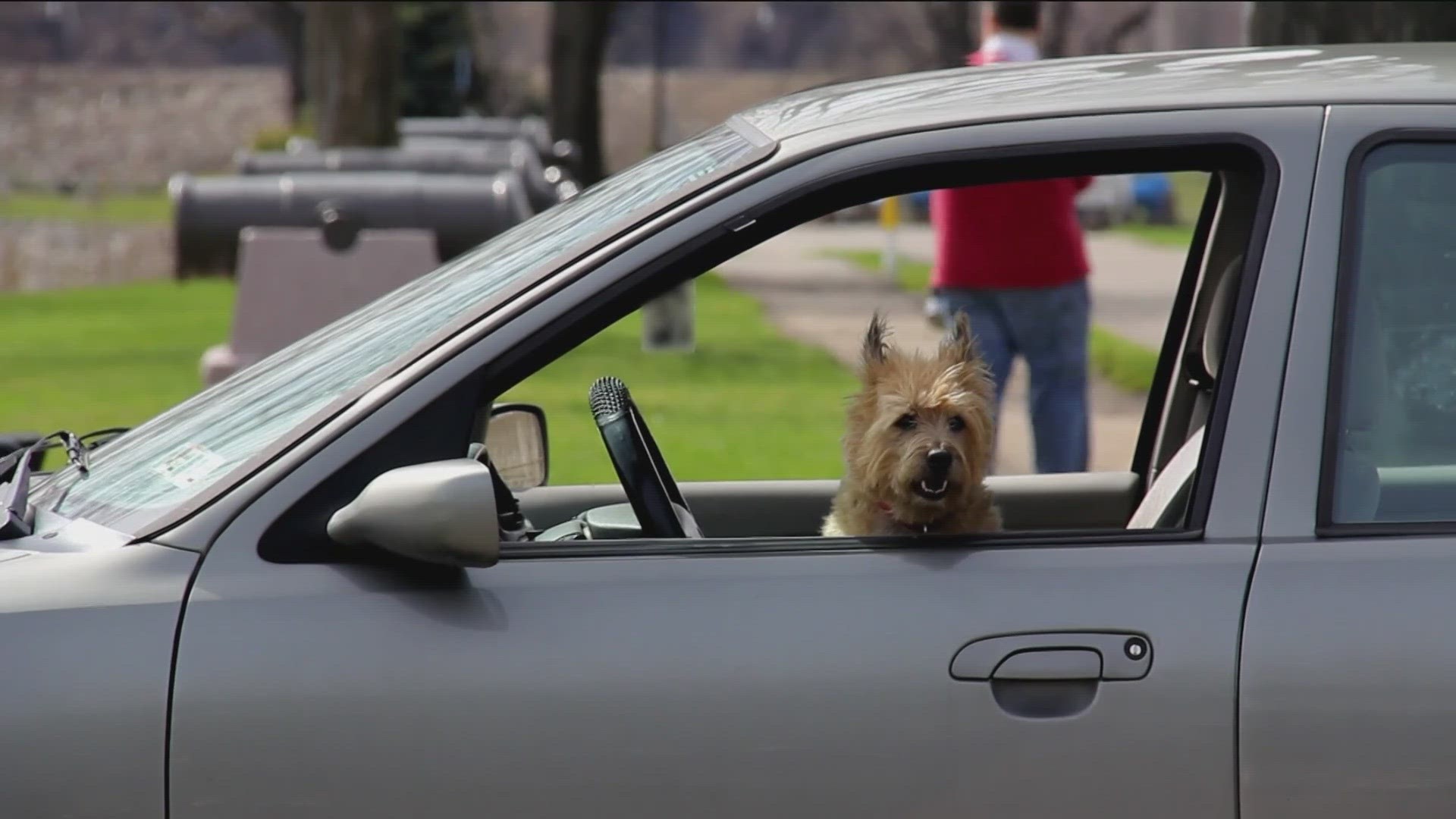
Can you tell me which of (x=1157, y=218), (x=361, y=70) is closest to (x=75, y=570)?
(x=361, y=70)

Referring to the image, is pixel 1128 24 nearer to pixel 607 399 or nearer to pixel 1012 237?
pixel 1012 237

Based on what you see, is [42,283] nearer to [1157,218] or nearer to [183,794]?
[183,794]

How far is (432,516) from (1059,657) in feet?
2.86

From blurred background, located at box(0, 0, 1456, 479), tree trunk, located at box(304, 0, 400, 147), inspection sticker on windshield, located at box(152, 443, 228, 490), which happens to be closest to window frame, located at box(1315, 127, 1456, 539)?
blurred background, located at box(0, 0, 1456, 479)

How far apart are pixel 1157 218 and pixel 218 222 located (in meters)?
28.2

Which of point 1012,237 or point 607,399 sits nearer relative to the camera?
point 607,399

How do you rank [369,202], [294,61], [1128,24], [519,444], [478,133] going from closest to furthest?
[519,444] → [1128,24] → [369,202] → [478,133] → [294,61]

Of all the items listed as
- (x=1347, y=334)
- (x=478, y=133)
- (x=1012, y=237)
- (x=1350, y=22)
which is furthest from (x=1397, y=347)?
(x=478, y=133)

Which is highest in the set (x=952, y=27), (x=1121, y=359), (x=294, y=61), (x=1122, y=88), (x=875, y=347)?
(x=294, y=61)

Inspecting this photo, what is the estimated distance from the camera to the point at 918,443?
11.7 ft

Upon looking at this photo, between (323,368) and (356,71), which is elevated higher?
(356,71)

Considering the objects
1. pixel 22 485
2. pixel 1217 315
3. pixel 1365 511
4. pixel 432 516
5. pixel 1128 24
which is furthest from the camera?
pixel 1128 24

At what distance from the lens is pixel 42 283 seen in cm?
2422

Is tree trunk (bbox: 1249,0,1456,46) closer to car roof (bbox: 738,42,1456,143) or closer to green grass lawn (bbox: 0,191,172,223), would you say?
car roof (bbox: 738,42,1456,143)
